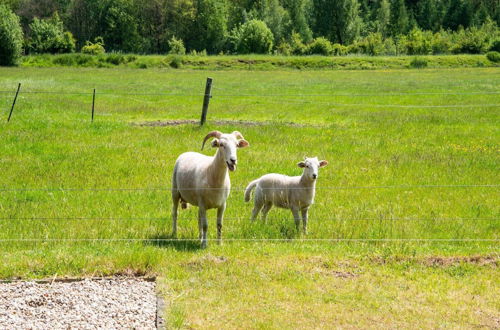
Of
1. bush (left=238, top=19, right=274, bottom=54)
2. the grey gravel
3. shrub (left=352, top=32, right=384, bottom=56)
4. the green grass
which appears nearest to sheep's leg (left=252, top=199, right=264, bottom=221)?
the grey gravel

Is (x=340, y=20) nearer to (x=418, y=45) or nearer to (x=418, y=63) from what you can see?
(x=418, y=45)

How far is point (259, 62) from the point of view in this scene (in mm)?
91812

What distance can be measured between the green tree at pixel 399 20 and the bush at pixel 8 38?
83.9 m

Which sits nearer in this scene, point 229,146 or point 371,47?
point 229,146

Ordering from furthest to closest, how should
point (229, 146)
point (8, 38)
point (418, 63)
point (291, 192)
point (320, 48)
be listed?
point (320, 48) < point (418, 63) < point (8, 38) < point (291, 192) < point (229, 146)

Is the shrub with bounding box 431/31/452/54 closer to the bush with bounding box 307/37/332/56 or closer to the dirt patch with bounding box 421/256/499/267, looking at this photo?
the bush with bounding box 307/37/332/56

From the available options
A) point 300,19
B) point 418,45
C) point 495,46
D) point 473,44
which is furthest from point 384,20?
point 495,46

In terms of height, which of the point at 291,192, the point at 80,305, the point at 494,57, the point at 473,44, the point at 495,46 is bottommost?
the point at 80,305

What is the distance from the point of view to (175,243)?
1194 cm

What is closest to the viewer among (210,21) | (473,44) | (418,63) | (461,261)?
(461,261)

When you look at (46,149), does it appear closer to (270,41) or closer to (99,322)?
(99,322)

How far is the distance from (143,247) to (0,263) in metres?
2.36

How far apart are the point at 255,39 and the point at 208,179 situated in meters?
106

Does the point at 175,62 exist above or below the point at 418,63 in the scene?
below
